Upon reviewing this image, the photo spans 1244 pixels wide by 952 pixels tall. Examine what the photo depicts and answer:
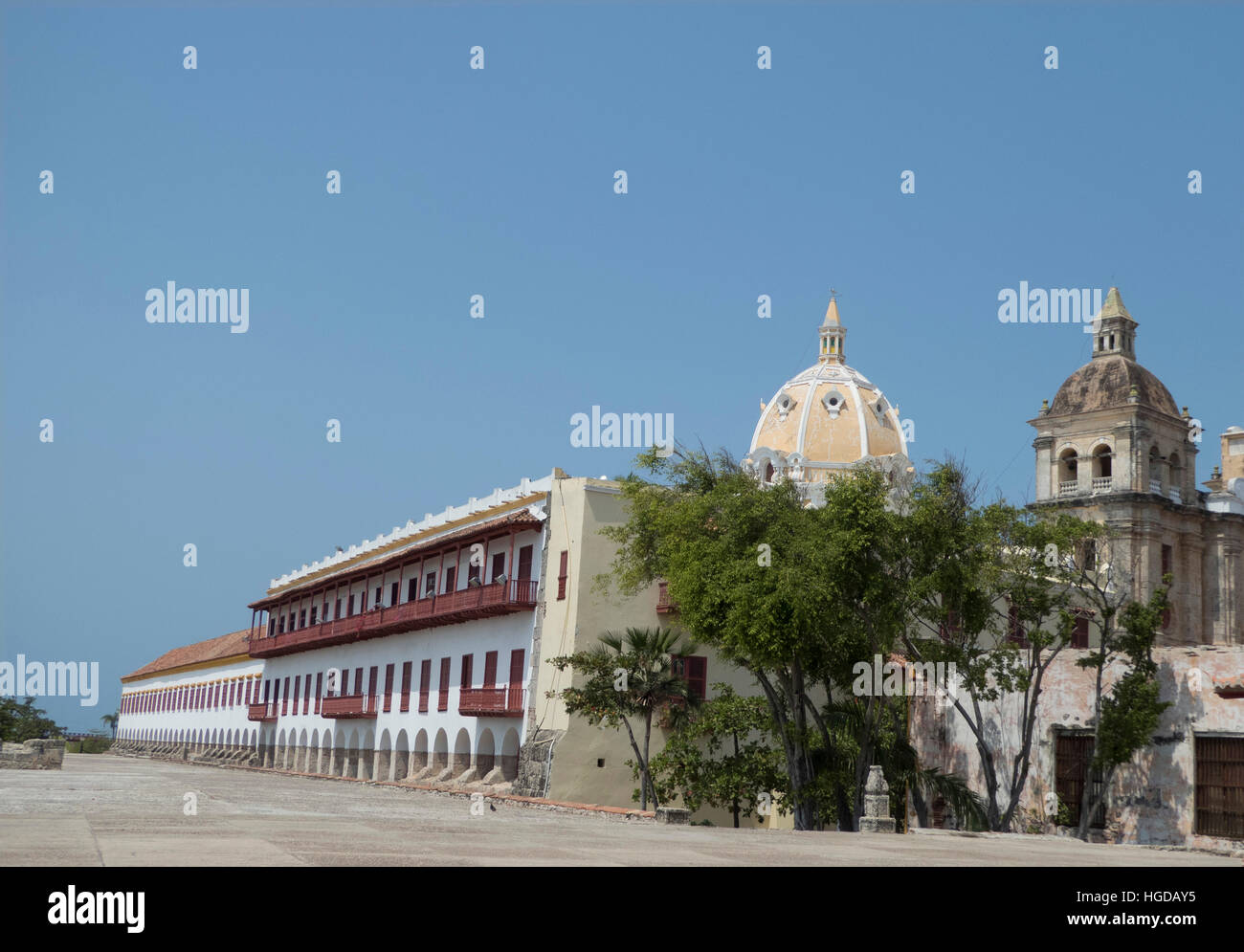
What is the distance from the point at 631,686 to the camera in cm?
3027

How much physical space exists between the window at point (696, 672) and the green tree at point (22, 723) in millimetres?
40589

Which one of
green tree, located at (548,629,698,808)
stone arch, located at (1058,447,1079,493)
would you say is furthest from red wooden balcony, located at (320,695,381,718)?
stone arch, located at (1058,447,1079,493)

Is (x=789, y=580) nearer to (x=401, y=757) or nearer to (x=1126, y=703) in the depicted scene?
(x=1126, y=703)

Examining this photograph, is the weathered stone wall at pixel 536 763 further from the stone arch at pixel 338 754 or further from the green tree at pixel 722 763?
the stone arch at pixel 338 754

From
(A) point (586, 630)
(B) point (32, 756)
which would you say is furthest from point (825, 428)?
(B) point (32, 756)

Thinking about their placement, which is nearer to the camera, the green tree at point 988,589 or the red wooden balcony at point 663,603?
the green tree at point 988,589

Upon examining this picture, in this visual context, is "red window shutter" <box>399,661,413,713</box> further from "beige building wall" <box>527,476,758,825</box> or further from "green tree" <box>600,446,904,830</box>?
"green tree" <box>600,446,904,830</box>

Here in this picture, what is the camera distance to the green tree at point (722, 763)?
Answer: 2898 cm

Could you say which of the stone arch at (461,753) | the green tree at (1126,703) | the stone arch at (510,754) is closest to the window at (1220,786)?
the green tree at (1126,703)

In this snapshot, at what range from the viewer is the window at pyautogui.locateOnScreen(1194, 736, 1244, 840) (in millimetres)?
21797

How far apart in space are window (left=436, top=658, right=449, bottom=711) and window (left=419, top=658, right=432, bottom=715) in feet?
3.40
